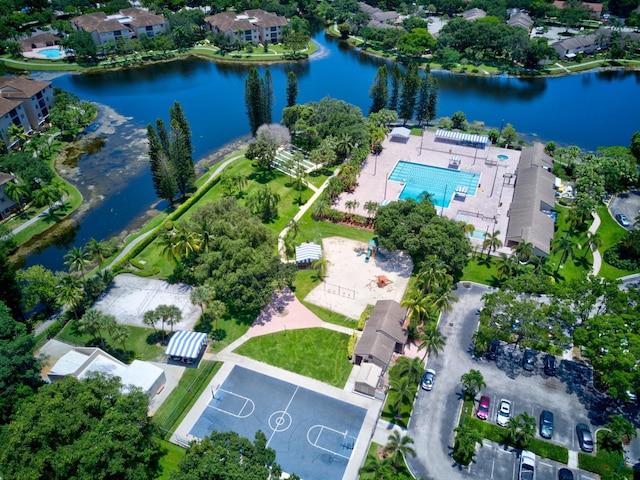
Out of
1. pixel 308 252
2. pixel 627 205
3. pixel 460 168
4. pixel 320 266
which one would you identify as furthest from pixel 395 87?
pixel 320 266

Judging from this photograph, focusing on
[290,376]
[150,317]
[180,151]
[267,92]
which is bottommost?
[290,376]

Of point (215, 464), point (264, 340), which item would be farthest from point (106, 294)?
point (215, 464)

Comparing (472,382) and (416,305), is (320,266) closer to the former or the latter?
(416,305)

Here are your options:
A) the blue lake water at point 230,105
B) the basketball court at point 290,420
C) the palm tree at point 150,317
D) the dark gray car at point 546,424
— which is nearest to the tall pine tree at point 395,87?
the blue lake water at point 230,105

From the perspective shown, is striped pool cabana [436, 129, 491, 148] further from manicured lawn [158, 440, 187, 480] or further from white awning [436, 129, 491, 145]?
manicured lawn [158, 440, 187, 480]

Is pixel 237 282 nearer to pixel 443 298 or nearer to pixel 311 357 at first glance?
pixel 311 357

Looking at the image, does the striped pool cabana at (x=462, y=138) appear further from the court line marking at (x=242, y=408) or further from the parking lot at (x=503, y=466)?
the court line marking at (x=242, y=408)

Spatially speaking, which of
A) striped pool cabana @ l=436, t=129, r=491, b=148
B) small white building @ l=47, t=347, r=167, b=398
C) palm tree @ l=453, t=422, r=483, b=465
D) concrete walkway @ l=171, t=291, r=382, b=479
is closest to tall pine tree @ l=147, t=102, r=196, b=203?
concrete walkway @ l=171, t=291, r=382, b=479
